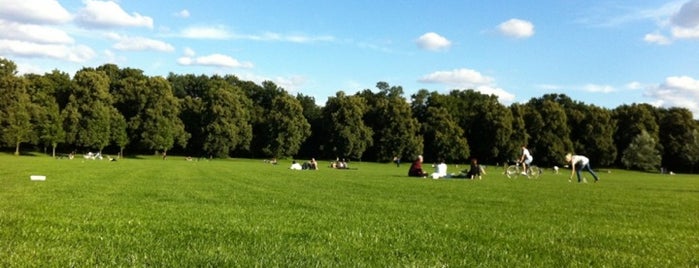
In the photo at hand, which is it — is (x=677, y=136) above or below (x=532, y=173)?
above

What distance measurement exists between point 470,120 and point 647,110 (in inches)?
1513

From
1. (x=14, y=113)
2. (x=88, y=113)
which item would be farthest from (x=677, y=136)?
(x=14, y=113)

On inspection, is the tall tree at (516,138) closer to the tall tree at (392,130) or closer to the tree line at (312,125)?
the tree line at (312,125)

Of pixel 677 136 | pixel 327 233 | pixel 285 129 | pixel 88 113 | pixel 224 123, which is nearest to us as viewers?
pixel 327 233

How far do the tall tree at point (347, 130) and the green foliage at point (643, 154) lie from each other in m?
50.5

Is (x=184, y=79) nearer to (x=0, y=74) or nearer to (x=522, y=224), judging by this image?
(x=0, y=74)

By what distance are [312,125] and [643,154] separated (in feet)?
222

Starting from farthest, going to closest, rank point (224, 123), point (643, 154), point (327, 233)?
point (643, 154), point (224, 123), point (327, 233)

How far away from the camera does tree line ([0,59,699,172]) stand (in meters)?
97.3

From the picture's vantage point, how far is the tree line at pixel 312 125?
9731cm

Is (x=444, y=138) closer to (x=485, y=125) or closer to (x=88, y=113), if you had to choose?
(x=485, y=125)

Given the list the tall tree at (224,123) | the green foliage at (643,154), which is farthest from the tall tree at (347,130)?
the green foliage at (643,154)

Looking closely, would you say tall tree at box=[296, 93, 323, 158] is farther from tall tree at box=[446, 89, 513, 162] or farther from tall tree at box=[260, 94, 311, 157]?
tall tree at box=[446, 89, 513, 162]

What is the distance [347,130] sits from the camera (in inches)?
4333
